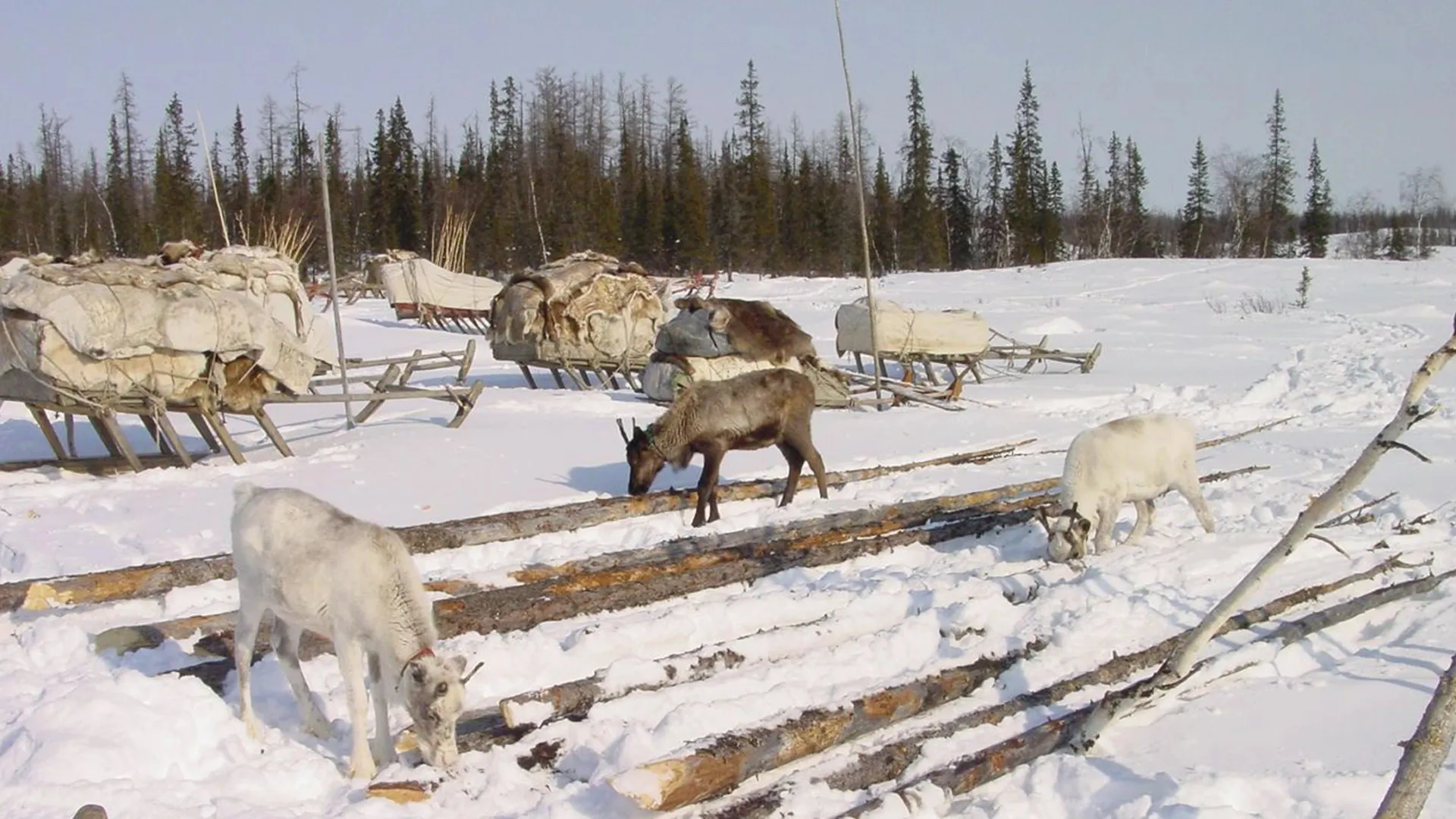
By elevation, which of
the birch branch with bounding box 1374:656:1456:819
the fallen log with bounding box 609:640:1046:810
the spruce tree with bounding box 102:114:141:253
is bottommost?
the fallen log with bounding box 609:640:1046:810

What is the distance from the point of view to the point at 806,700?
20.3 ft

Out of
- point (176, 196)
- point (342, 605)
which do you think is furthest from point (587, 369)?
point (176, 196)

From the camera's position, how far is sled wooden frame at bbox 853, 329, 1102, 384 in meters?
23.0

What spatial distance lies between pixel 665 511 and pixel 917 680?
219 inches

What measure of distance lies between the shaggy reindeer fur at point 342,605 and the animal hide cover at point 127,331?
6.64m

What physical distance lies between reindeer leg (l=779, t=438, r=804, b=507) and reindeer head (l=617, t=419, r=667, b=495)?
1.35 m

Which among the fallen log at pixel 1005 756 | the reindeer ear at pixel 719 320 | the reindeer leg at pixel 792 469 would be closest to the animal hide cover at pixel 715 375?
the reindeer ear at pixel 719 320

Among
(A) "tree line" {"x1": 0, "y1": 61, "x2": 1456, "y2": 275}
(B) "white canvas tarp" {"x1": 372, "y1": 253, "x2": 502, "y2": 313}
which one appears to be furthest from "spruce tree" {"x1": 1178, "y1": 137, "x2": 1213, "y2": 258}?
(B) "white canvas tarp" {"x1": 372, "y1": 253, "x2": 502, "y2": 313}

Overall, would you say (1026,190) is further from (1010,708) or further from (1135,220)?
(1010,708)

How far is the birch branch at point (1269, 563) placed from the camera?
4555 millimetres

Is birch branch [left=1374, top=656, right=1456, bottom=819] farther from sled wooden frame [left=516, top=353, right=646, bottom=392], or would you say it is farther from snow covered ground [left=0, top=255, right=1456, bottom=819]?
sled wooden frame [left=516, top=353, right=646, bottom=392]

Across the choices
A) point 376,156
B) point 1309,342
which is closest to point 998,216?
point 376,156

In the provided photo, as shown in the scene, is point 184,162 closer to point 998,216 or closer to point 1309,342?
point 998,216

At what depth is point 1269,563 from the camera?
5.45 metres
